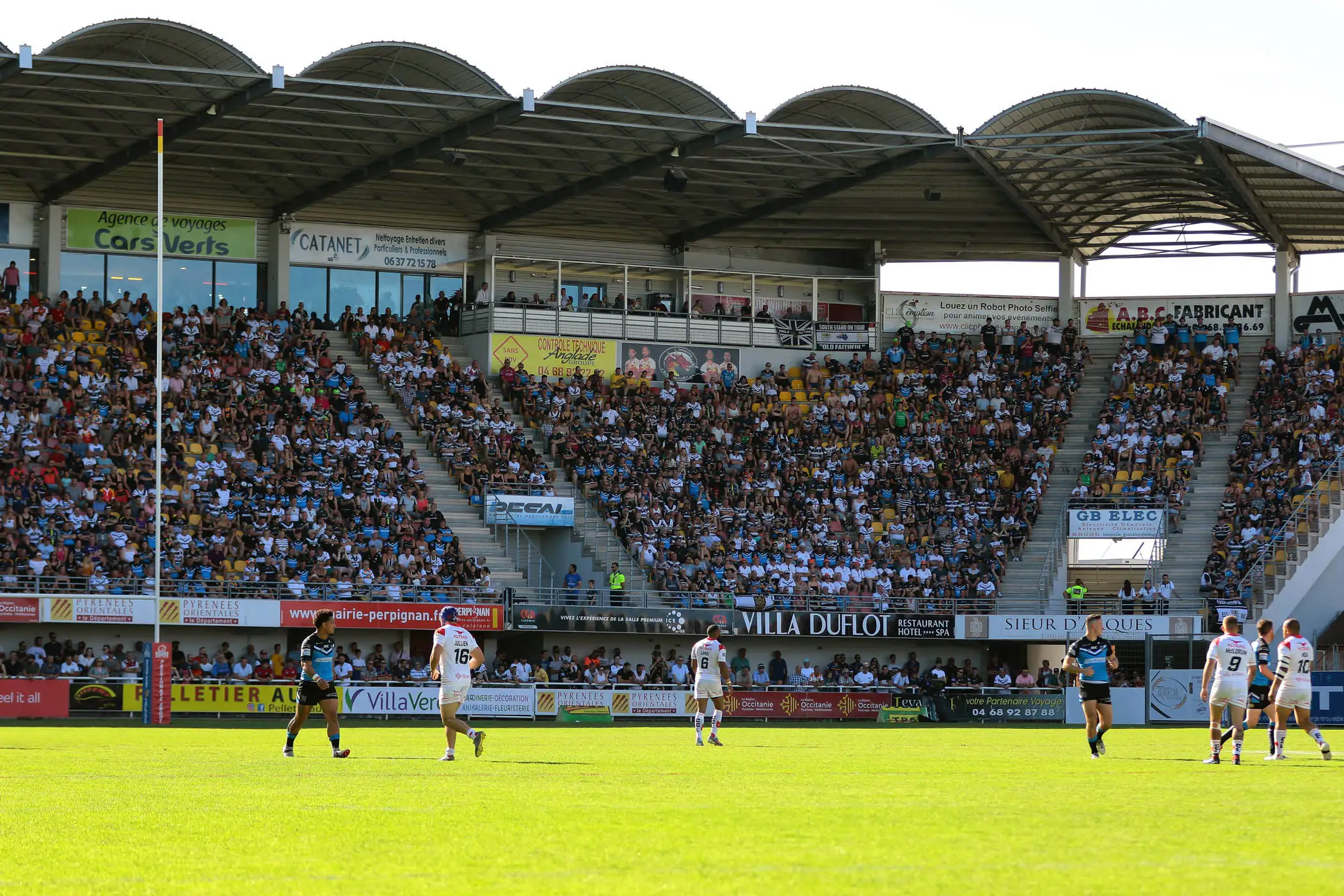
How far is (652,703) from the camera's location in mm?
42781

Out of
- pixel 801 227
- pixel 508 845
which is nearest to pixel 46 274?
pixel 801 227

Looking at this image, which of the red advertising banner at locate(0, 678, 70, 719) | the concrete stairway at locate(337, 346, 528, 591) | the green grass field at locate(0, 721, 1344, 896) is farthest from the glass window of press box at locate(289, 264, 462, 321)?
the green grass field at locate(0, 721, 1344, 896)

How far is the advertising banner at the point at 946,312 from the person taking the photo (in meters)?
59.8

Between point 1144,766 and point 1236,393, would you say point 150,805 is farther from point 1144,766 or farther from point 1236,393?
point 1236,393

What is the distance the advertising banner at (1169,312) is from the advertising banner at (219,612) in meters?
31.4

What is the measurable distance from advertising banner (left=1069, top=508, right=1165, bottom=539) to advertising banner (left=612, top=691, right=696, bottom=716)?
45.3ft

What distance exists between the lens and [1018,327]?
5894 cm

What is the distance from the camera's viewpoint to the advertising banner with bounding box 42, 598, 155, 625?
3828 cm

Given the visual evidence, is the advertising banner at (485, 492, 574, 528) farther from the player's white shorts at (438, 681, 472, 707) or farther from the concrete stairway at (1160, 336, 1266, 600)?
the player's white shorts at (438, 681, 472, 707)

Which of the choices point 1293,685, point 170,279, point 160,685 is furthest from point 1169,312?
point 1293,685

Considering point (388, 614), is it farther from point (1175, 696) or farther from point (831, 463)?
point (1175, 696)

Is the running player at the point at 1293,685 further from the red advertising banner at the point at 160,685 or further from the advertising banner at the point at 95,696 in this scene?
the advertising banner at the point at 95,696

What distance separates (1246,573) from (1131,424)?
796 centimetres

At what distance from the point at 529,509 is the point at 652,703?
24.3 feet
